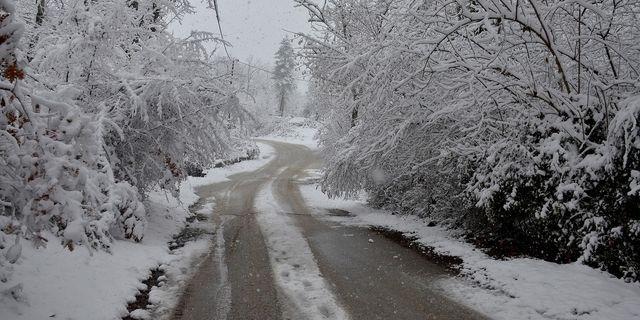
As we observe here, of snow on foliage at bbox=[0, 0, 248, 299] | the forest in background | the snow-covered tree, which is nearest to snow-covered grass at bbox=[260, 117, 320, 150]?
the snow-covered tree

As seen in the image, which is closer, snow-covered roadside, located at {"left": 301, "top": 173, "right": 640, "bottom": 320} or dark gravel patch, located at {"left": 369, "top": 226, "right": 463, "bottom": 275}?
snow-covered roadside, located at {"left": 301, "top": 173, "right": 640, "bottom": 320}

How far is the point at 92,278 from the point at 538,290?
6.48 m

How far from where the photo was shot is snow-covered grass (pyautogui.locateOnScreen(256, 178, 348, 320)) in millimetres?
6199

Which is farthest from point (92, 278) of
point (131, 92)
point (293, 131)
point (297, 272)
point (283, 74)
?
point (283, 74)

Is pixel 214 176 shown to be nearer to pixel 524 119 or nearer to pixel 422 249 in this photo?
pixel 422 249

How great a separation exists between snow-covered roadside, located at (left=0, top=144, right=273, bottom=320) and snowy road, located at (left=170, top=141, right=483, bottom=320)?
1.46ft

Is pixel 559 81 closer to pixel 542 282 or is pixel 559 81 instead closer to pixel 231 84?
pixel 542 282

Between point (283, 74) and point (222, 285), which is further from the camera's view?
→ point (283, 74)

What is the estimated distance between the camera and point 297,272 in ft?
26.0

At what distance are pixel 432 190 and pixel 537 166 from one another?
4.06 metres

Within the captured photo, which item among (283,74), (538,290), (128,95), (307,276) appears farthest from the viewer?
(283,74)

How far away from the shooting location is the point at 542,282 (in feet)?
22.7

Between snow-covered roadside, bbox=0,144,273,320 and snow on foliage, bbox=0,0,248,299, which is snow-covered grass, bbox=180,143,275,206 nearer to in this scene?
snow on foliage, bbox=0,0,248,299

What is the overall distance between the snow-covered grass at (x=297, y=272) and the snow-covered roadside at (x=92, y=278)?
1604mm
